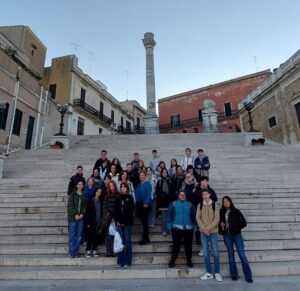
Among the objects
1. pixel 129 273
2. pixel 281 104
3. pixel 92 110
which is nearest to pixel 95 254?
pixel 129 273

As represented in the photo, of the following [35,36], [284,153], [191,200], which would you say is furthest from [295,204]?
[35,36]

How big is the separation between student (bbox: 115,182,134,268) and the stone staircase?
197 mm

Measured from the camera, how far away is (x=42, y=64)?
2420cm

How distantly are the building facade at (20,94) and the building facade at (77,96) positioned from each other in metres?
4.10

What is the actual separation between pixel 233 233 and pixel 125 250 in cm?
A: 206

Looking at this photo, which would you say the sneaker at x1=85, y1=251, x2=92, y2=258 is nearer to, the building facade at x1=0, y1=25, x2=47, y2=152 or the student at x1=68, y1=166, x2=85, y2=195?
the student at x1=68, y1=166, x2=85, y2=195

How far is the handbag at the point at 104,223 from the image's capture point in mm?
5004

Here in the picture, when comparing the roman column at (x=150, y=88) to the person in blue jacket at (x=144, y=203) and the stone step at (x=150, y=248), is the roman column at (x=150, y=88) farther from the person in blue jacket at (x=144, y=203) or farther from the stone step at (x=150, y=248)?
the stone step at (x=150, y=248)

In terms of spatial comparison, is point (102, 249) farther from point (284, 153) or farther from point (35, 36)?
point (35, 36)

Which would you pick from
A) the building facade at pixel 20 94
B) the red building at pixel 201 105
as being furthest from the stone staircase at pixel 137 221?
the red building at pixel 201 105

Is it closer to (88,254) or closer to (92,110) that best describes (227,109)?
(92,110)

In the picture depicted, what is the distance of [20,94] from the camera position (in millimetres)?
17219

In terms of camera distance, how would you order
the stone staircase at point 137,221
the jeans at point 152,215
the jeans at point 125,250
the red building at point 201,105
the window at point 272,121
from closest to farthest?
the stone staircase at point 137,221 → the jeans at point 125,250 → the jeans at point 152,215 → the window at point 272,121 → the red building at point 201,105

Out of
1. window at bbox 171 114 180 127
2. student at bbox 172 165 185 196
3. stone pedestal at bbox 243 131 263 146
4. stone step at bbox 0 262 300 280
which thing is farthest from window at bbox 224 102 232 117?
stone step at bbox 0 262 300 280
